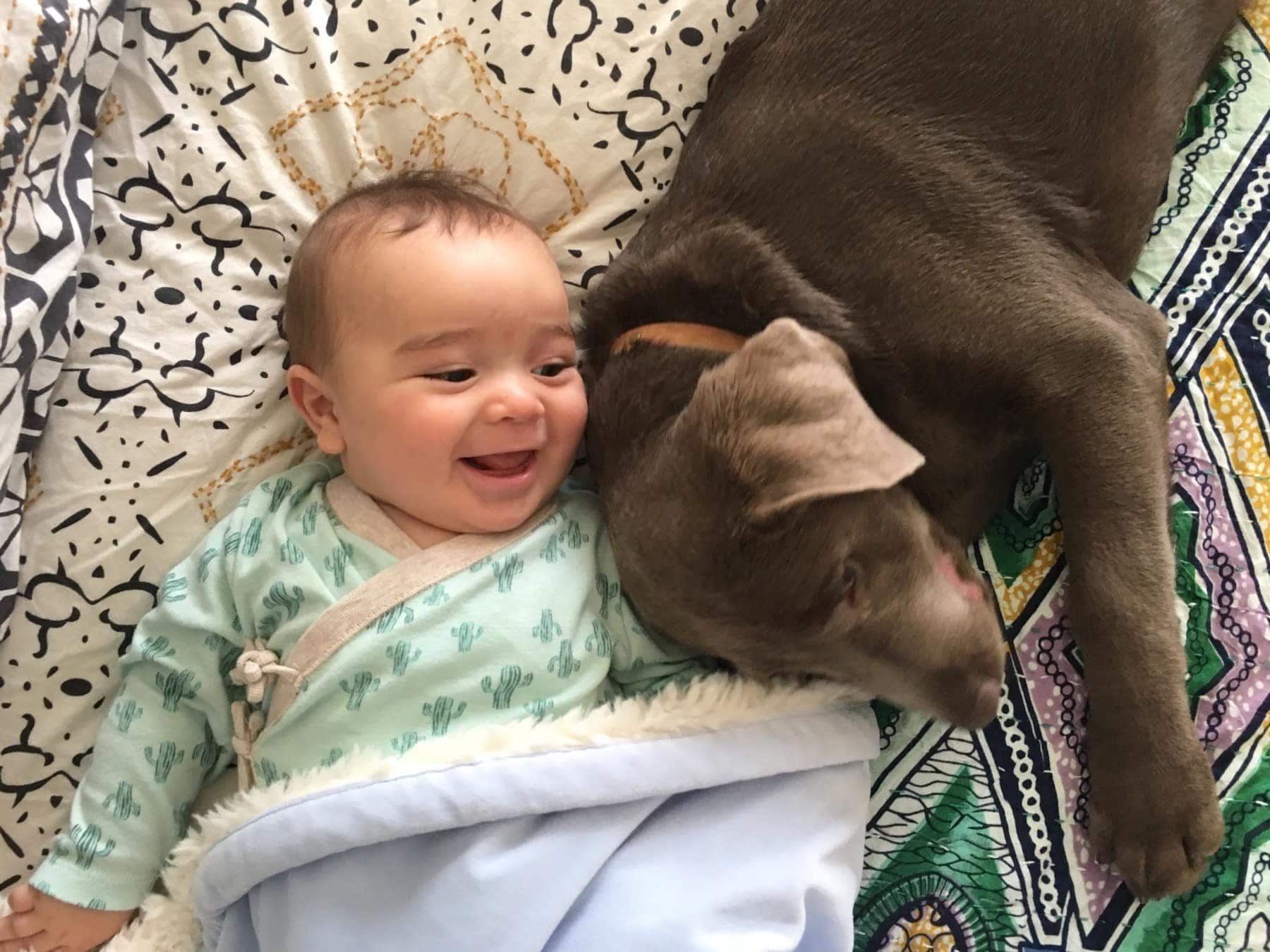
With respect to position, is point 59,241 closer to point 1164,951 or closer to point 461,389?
point 461,389

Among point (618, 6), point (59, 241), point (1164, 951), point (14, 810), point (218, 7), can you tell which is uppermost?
point (618, 6)

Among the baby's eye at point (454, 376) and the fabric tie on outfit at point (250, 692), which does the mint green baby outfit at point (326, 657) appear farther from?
the baby's eye at point (454, 376)

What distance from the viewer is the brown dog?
1.33 metres

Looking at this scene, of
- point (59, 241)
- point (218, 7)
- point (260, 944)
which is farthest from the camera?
point (218, 7)

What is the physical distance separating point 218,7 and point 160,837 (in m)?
1.27

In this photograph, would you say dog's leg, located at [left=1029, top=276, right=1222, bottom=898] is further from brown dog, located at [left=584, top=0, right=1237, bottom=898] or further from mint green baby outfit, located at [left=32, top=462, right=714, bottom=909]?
mint green baby outfit, located at [left=32, top=462, right=714, bottom=909]

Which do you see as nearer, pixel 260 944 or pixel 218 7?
pixel 260 944

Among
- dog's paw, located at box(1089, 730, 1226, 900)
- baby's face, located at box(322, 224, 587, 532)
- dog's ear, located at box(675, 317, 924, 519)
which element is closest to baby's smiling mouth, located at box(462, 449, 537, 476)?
baby's face, located at box(322, 224, 587, 532)

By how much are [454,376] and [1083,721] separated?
1048 millimetres

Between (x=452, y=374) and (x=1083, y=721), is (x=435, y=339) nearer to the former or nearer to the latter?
(x=452, y=374)

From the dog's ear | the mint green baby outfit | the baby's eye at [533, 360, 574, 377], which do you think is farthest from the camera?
the baby's eye at [533, 360, 574, 377]

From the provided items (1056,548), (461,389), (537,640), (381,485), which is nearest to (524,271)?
(461,389)

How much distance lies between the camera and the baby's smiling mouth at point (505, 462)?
1.50 metres

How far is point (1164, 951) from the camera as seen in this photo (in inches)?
58.4
